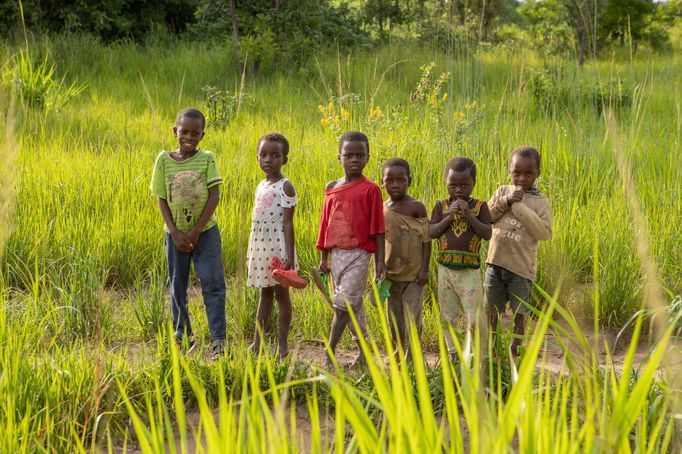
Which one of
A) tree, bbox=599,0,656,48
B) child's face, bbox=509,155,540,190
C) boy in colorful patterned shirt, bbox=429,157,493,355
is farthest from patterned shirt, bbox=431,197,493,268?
tree, bbox=599,0,656,48

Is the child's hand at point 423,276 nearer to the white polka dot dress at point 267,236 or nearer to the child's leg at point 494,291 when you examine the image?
the child's leg at point 494,291

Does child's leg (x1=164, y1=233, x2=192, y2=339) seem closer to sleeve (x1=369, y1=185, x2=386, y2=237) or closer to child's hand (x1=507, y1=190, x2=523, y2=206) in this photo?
sleeve (x1=369, y1=185, x2=386, y2=237)

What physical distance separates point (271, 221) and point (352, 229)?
0.46 meters

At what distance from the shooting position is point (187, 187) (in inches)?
157

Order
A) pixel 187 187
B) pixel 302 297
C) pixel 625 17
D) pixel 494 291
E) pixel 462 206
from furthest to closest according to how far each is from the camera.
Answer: pixel 625 17 → pixel 302 297 → pixel 187 187 → pixel 494 291 → pixel 462 206

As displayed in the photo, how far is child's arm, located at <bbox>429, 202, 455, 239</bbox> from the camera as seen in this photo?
11.8ft

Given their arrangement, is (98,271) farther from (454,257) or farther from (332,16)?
(332,16)

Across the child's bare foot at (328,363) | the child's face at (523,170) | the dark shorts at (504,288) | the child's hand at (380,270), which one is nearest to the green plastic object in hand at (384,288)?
the child's hand at (380,270)

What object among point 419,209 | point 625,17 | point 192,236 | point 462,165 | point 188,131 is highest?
point 625,17

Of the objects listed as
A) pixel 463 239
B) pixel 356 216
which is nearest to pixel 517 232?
pixel 463 239

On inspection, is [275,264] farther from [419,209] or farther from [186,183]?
[419,209]

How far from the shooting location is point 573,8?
12.2 m

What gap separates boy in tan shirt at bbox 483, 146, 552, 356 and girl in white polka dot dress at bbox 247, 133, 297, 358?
0.98 m

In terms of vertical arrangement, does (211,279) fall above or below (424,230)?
below
